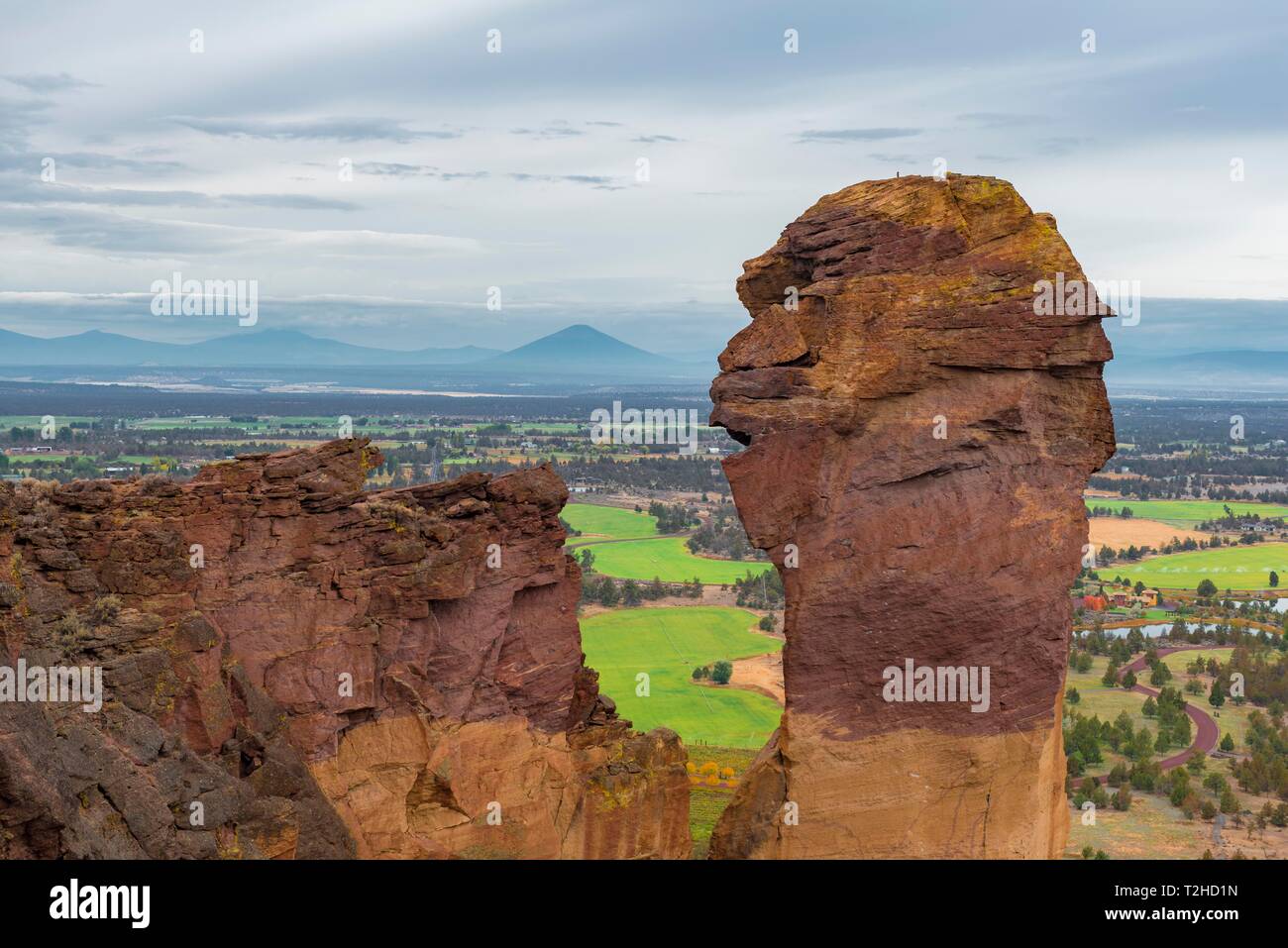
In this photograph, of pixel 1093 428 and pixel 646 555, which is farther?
pixel 646 555

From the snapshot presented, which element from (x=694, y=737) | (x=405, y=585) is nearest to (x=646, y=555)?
(x=694, y=737)

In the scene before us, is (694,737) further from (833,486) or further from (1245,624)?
(1245,624)

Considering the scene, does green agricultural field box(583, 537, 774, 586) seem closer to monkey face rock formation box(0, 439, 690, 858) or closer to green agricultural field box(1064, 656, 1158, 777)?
green agricultural field box(1064, 656, 1158, 777)

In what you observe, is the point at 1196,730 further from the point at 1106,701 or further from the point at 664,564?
the point at 664,564

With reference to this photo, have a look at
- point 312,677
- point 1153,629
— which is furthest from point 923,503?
point 1153,629

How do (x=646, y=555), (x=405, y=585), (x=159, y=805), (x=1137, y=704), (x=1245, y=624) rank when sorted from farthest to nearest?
(x=646, y=555) < (x=1245, y=624) < (x=1137, y=704) < (x=405, y=585) < (x=159, y=805)

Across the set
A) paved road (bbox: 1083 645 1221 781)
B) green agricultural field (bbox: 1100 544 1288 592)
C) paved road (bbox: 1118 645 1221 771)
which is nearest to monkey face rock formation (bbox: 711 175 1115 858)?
paved road (bbox: 1083 645 1221 781)
